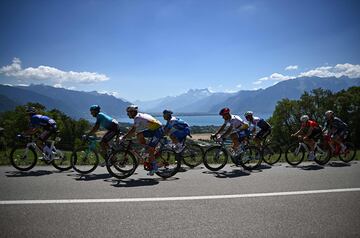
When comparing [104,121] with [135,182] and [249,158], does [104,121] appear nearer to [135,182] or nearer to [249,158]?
[135,182]

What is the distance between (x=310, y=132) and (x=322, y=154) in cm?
113

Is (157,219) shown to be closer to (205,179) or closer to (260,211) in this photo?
(260,211)

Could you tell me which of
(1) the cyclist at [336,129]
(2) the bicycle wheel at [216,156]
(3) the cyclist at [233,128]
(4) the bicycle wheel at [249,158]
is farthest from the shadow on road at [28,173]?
(1) the cyclist at [336,129]

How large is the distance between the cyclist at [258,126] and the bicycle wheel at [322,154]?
7.49 feet

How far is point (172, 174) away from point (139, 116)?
2.21m

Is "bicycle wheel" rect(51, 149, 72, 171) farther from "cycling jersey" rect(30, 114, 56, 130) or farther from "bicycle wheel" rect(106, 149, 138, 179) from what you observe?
"bicycle wheel" rect(106, 149, 138, 179)

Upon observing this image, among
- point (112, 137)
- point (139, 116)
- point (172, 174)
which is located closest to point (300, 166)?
point (172, 174)

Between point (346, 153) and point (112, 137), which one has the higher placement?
point (112, 137)

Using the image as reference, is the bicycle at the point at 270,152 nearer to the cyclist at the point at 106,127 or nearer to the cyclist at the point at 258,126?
the cyclist at the point at 258,126

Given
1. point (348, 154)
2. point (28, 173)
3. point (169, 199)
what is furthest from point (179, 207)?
point (348, 154)

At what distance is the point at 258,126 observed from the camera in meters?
12.0

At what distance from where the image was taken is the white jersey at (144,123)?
823 centimetres

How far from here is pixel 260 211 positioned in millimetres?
5172

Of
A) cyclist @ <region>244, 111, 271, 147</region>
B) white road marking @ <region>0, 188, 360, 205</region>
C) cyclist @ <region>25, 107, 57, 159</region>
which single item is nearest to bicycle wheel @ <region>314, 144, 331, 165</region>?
cyclist @ <region>244, 111, 271, 147</region>
